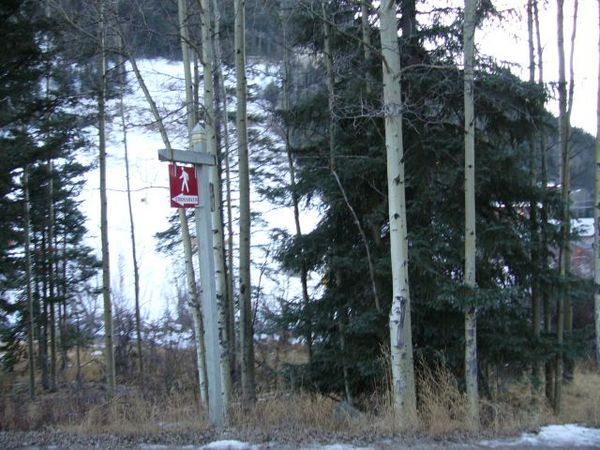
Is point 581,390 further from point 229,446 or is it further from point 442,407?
point 229,446

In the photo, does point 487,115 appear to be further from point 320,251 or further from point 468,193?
point 320,251

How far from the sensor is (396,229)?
7703mm

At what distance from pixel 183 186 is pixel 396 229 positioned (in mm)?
3057

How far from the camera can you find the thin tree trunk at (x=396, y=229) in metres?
7.66

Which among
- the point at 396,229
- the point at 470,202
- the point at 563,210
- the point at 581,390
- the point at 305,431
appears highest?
the point at 470,202

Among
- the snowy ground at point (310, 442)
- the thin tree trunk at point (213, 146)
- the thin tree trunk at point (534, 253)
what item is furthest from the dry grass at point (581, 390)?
the thin tree trunk at point (213, 146)

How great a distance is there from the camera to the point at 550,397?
11023 mm

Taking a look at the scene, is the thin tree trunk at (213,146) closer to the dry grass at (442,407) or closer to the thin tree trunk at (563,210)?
the dry grass at (442,407)

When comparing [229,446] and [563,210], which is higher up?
[563,210]

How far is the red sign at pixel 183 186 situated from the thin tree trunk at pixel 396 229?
2.83 metres

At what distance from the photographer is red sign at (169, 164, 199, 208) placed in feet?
20.0

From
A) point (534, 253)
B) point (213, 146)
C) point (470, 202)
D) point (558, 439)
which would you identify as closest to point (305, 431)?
point (558, 439)

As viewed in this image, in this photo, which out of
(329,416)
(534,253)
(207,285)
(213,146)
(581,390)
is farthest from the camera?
(581,390)

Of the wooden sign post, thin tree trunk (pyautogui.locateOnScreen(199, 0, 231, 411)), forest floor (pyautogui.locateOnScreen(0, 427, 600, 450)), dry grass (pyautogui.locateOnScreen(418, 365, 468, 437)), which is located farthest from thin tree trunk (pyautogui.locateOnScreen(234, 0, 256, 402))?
forest floor (pyautogui.locateOnScreen(0, 427, 600, 450))
